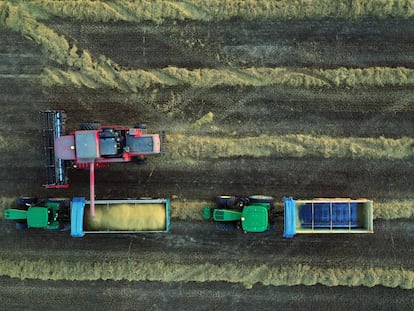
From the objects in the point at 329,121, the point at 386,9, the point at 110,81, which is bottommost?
the point at 329,121

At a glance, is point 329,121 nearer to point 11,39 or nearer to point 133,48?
point 133,48

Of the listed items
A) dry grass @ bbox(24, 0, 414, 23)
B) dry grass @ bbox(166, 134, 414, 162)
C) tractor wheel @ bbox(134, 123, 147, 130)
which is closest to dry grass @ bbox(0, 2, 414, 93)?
dry grass @ bbox(24, 0, 414, 23)

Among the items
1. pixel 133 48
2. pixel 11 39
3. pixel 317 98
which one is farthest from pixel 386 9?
pixel 11 39

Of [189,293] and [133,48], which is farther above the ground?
[133,48]

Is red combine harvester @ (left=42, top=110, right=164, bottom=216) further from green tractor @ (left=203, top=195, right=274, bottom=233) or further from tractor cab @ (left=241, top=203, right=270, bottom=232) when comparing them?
tractor cab @ (left=241, top=203, right=270, bottom=232)

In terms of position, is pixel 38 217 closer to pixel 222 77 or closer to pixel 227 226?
pixel 227 226

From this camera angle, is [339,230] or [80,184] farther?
[80,184]

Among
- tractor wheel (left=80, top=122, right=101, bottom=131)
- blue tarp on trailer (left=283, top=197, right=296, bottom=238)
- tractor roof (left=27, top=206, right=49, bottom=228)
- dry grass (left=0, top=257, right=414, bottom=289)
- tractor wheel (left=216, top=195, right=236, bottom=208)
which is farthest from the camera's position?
dry grass (left=0, top=257, right=414, bottom=289)

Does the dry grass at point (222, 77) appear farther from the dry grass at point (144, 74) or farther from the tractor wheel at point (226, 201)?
the tractor wheel at point (226, 201)
